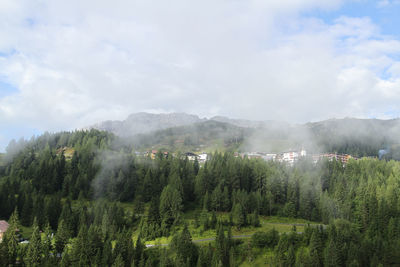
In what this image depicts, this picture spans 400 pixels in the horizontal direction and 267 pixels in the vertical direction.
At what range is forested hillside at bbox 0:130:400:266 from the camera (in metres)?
67.2

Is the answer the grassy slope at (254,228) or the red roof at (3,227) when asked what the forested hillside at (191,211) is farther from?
the red roof at (3,227)

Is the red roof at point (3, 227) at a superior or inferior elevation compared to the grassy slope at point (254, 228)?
superior

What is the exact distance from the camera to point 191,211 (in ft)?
357

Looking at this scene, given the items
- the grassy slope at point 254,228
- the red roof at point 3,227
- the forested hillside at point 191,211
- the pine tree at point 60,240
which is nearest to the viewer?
the forested hillside at point 191,211

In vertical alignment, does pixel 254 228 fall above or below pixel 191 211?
below

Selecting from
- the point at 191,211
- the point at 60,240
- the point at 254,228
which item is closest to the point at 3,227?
the point at 60,240

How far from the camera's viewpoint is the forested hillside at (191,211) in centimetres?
6719

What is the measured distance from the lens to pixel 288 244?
71.6m

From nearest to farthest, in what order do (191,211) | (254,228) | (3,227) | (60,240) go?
(60,240)
(3,227)
(254,228)
(191,211)

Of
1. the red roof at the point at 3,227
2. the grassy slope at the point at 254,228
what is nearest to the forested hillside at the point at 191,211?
the grassy slope at the point at 254,228

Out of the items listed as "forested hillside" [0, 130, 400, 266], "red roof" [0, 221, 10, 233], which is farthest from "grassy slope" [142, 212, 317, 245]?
"red roof" [0, 221, 10, 233]

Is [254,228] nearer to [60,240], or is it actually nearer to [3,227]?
[60,240]

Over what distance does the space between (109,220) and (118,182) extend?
36.2 metres

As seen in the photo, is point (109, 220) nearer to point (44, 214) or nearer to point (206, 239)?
point (44, 214)
